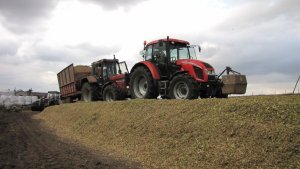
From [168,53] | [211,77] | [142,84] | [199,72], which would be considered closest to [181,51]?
[168,53]

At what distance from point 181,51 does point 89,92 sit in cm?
864

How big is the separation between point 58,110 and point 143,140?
42.4 feet

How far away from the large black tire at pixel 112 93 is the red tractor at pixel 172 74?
2208 millimetres

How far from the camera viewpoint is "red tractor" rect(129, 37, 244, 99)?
48.7 feet

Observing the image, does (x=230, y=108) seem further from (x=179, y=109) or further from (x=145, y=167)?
(x=145, y=167)

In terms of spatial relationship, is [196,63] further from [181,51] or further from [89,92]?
[89,92]

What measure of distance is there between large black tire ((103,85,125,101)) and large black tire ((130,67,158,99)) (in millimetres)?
2208

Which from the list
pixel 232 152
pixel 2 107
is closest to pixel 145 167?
pixel 232 152

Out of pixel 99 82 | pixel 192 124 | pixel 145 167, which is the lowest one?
pixel 145 167

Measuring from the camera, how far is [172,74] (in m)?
16.0

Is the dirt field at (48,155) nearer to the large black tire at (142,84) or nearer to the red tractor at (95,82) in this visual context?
the large black tire at (142,84)

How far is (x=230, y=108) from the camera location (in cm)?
1088

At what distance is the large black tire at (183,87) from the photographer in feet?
47.4

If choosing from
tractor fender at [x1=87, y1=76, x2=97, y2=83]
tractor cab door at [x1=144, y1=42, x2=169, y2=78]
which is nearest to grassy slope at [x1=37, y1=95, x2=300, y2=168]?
tractor cab door at [x1=144, y1=42, x2=169, y2=78]
